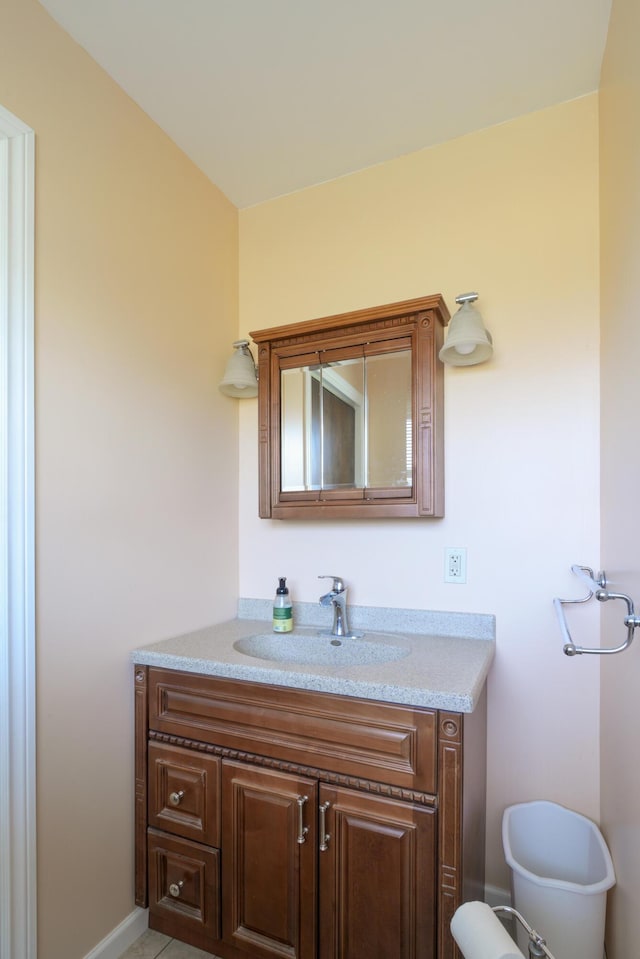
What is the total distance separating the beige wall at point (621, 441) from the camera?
1047mm

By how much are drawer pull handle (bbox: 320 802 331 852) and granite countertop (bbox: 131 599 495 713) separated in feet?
0.95

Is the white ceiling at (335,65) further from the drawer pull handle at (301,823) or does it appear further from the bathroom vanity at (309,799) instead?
the drawer pull handle at (301,823)

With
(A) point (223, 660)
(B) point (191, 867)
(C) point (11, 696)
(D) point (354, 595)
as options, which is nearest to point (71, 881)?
(B) point (191, 867)

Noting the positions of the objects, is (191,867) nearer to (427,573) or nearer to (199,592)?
(199,592)

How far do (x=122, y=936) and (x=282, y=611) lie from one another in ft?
3.34

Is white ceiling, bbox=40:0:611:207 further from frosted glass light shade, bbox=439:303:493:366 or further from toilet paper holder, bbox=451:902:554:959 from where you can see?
toilet paper holder, bbox=451:902:554:959

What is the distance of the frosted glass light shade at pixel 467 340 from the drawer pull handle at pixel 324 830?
1326 millimetres

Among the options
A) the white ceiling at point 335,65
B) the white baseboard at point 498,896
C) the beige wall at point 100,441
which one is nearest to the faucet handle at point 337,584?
the beige wall at point 100,441

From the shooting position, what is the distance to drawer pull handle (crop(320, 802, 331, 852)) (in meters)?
1.18

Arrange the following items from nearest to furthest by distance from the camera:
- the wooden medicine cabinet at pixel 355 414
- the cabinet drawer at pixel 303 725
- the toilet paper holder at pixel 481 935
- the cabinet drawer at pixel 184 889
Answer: the toilet paper holder at pixel 481 935 < the cabinet drawer at pixel 303 725 < the cabinet drawer at pixel 184 889 < the wooden medicine cabinet at pixel 355 414

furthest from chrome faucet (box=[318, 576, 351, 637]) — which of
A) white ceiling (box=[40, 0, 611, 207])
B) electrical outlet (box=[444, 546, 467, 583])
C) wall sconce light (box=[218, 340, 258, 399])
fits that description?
white ceiling (box=[40, 0, 611, 207])

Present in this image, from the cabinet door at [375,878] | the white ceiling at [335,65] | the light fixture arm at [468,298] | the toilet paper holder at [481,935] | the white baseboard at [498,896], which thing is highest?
the white ceiling at [335,65]

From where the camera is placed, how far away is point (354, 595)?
1.79m

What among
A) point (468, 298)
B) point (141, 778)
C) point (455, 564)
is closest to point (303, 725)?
point (141, 778)
